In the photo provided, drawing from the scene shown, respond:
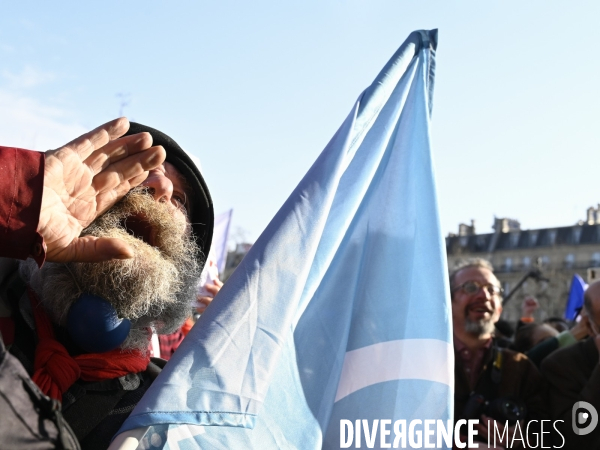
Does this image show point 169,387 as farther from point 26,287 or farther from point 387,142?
point 387,142

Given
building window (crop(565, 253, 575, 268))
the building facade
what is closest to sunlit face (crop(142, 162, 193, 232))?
the building facade

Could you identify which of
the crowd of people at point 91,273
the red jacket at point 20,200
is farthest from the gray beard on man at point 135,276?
the red jacket at point 20,200

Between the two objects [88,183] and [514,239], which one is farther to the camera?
[514,239]

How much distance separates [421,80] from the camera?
8.94 feet

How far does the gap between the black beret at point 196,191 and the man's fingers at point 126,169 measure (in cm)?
68

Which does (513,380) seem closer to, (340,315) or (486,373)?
(486,373)

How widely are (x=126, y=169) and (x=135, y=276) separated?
0.40 metres

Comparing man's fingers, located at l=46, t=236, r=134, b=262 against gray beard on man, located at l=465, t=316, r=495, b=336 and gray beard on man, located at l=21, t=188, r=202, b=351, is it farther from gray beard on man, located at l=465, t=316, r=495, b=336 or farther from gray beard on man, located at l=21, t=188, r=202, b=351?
gray beard on man, located at l=465, t=316, r=495, b=336

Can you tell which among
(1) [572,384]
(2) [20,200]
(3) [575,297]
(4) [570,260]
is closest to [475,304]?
(1) [572,384]

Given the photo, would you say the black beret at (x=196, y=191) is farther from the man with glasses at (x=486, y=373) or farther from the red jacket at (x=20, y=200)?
the man with glasses at (x=486, y=373)

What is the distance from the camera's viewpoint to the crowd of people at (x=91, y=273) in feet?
5.09

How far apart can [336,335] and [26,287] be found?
0.96 meters

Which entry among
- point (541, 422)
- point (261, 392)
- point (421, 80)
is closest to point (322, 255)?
point (261, 392)

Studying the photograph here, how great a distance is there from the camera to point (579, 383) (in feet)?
15.3
